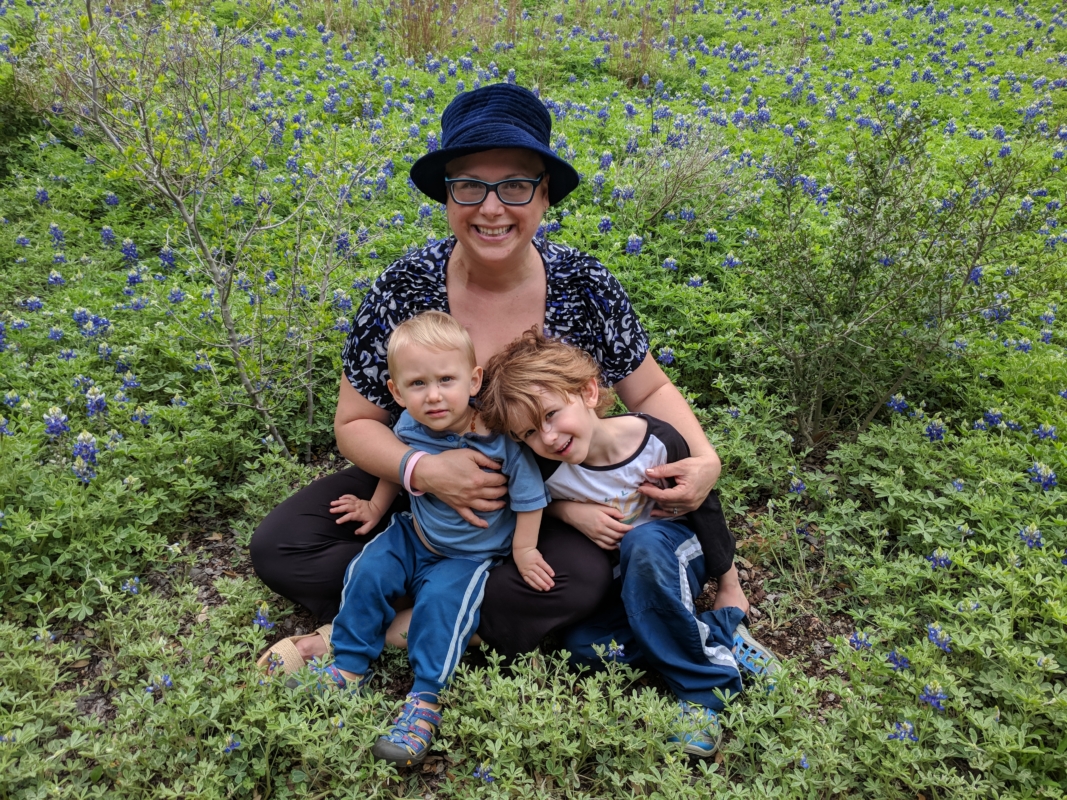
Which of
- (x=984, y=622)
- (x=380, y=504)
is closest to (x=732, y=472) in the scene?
(x=984, y=622)

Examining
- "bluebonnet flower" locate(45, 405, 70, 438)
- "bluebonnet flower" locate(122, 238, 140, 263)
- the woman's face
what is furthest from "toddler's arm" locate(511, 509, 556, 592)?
"bluebonnet flower" locate(122, 238, 140, 263)

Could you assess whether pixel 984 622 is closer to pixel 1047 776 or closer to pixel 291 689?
pixel 1047 776

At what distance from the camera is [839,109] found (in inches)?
299

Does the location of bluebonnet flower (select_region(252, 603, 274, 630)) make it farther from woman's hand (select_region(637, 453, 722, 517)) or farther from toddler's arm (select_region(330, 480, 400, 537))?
woman's hand (select_region(637, 453, 722, 517))

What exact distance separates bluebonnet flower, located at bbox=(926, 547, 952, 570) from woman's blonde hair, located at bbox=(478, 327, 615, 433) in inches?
61.5

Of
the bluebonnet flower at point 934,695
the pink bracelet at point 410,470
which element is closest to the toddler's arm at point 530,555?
the pink bracelet at point 410,470

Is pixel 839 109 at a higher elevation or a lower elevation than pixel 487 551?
higher

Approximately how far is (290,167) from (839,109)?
5.57m

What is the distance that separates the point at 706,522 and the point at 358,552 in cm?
138

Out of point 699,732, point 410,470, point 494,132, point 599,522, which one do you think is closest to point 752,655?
point 699,732

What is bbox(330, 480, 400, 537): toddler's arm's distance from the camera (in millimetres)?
2943

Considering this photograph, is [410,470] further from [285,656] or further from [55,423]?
[55,423]

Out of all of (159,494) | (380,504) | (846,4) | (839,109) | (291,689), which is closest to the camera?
(291,689)

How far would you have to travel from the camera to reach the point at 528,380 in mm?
2479
